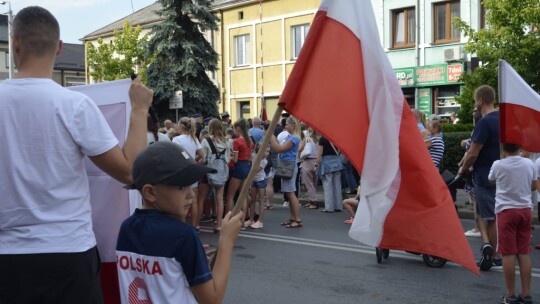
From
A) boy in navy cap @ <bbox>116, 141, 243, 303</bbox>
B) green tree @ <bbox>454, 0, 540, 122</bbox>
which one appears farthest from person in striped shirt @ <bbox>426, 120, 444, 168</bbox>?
green tree @ <bbox>454, 0, 540, 122</bbox>

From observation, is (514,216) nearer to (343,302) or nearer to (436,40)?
(343,302)

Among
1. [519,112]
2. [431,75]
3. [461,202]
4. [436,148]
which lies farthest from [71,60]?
[519,112]

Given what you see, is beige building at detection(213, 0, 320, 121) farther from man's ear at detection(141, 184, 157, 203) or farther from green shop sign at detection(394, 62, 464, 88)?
man's ear at detection(141, 184, 157, 203)

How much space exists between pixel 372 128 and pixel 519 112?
3196 mm

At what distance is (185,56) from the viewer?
3312 centimetres

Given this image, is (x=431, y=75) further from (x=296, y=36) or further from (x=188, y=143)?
(x=188, y=143)

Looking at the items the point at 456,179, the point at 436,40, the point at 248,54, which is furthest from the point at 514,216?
the point at 248,54

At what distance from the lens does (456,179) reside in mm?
8414

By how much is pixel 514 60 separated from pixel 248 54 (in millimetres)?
18038

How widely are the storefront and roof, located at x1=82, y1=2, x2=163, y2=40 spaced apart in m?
19.1

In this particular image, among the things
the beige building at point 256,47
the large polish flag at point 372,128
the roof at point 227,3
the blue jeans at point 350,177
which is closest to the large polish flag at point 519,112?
the large polish flag at point 372,128

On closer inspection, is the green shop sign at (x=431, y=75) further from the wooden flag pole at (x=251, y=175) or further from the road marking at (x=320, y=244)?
the wooden flag pole at (x=251, y=175)

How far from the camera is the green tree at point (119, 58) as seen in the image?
132 ft

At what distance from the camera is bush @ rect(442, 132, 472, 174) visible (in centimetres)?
1650
